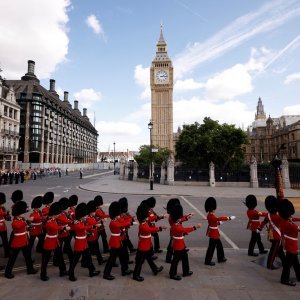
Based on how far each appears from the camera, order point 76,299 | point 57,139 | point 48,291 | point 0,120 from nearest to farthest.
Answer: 1. point 76,299
2. point 48,291
3. point 0,120
4. point 57,139

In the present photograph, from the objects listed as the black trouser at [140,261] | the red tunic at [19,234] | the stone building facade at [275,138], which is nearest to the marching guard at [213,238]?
the black trouser at [140,261]

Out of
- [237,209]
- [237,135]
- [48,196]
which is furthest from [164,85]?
[48,196]

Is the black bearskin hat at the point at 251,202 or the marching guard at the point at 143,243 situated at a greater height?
the black bearskin hat at the point at 251,202

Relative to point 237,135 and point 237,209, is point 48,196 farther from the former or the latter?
point 237,135

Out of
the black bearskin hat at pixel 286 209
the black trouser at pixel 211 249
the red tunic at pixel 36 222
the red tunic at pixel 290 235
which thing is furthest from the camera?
the red tunic at pixel 36 222

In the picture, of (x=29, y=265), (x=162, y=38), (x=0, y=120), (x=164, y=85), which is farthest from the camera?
(x=162, y=38)

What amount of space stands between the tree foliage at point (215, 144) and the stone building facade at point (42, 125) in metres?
42.7

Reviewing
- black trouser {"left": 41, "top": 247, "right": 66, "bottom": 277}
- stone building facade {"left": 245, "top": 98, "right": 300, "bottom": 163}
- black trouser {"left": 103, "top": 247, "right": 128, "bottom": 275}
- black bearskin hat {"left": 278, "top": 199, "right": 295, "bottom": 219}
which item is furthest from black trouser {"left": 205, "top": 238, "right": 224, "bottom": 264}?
stone building facade {"left": 245, "top": 98, "right": 300, "bottom": 163}

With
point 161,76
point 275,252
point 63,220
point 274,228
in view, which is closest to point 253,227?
point 274,228

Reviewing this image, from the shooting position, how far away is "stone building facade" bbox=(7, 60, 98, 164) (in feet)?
217

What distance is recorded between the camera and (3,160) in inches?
2016

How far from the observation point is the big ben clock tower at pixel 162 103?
10456cm

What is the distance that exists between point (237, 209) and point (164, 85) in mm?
94511

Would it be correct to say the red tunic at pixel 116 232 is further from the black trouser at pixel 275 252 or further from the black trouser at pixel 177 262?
the black trouser at pixel 275 252
